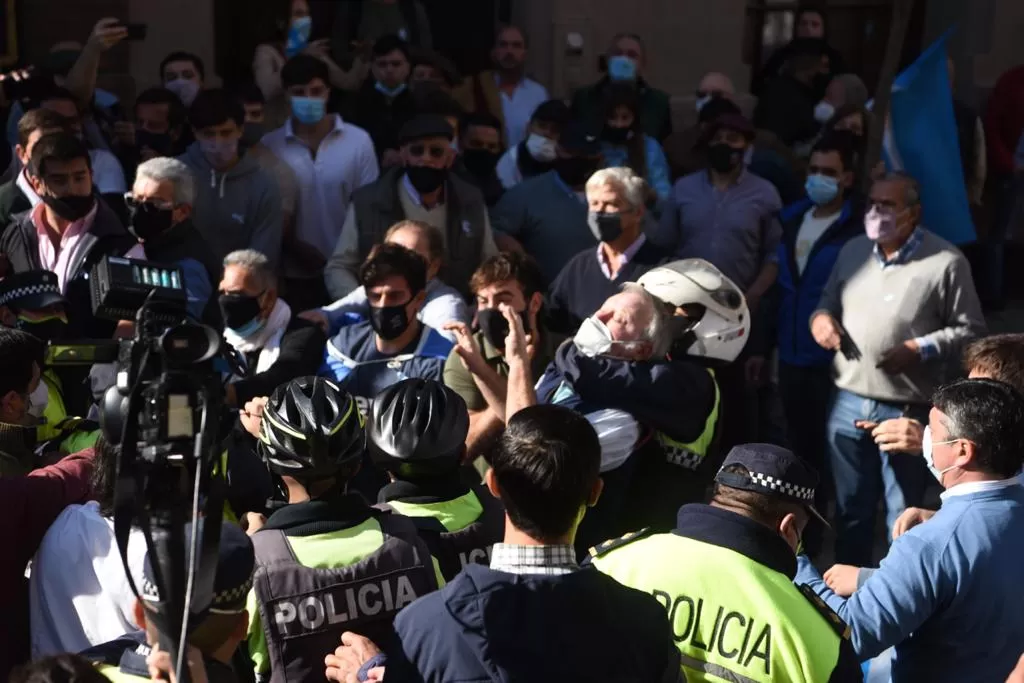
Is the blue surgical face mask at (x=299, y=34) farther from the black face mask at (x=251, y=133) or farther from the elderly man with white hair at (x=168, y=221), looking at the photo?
the elderly man with white hair at (x=168, y=221)

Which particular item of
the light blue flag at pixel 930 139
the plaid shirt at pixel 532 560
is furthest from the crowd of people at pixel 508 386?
the light blue flag at pixel 930 139

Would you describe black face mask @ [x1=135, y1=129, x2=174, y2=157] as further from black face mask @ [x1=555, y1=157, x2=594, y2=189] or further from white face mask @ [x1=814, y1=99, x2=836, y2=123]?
white face mask @ [x1=814, y1=99, x2=836, y2=123]

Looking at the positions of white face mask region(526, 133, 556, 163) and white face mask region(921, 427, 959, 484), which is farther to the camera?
white face mask region(526, 133, 556, 163)

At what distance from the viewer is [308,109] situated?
7.83m

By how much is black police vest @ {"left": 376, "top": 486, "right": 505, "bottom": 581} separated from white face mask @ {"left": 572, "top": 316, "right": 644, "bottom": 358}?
960 millimetres

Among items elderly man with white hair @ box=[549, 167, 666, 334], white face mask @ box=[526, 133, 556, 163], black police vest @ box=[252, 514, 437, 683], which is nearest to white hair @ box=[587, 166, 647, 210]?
elderly man with white hair @ box=[549, 167, 666, 334]

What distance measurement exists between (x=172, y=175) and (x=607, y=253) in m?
1.81

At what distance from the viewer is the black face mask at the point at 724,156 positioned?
24.4ft

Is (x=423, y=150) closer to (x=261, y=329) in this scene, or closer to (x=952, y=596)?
(x=261, y=329)

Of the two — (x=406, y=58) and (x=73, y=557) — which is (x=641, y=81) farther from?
(x=73, y=557)

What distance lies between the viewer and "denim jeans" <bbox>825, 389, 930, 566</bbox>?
6.06m

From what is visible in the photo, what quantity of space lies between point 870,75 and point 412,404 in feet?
31.4

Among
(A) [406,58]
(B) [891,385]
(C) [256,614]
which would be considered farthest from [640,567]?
(A) [406,58]

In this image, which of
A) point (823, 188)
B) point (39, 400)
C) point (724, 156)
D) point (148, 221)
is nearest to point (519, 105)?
point (724, 156)
